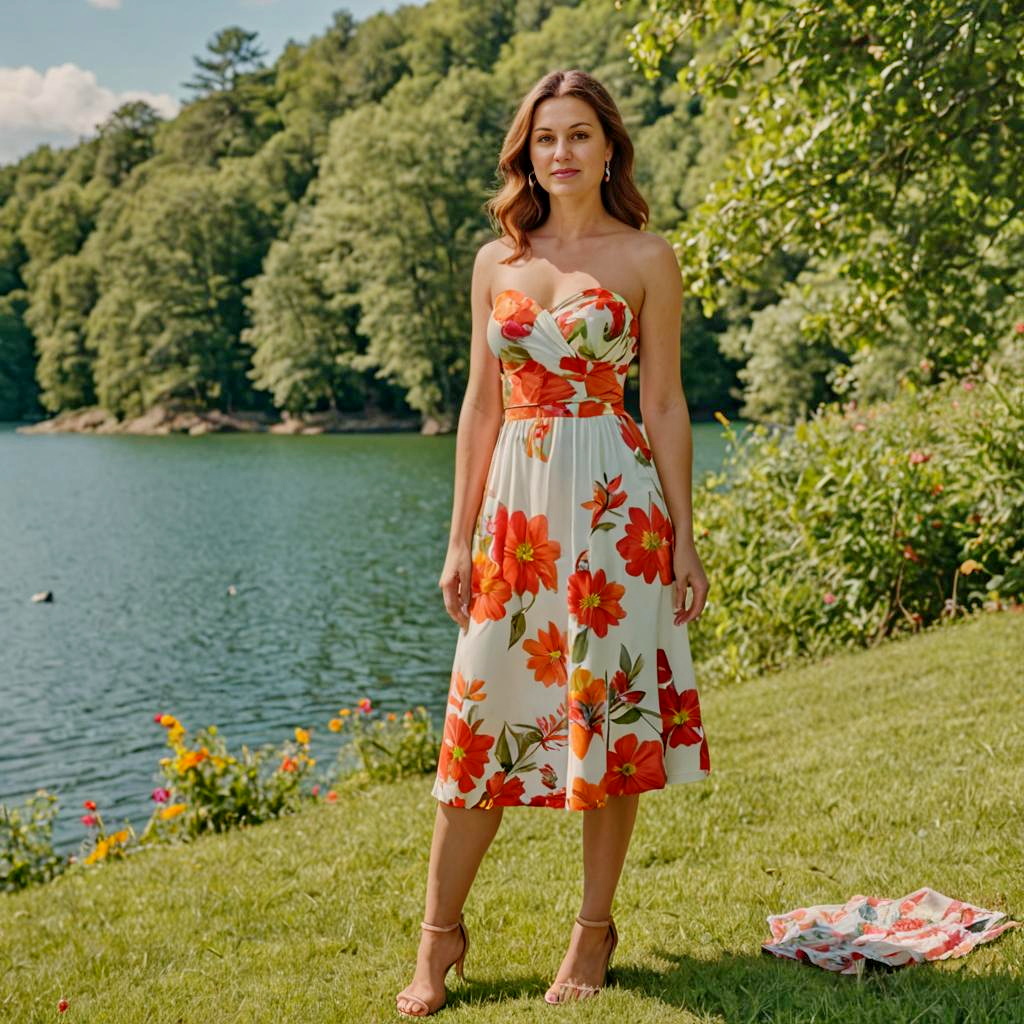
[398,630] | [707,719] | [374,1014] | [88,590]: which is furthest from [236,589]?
[374,1014]

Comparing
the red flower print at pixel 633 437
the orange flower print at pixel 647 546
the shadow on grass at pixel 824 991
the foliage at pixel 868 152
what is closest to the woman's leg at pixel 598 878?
the shadow on grass at pixel 824 991

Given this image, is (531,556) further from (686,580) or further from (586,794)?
(586,794)

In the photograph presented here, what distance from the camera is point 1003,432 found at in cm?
834

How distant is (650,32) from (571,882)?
15.5 ft

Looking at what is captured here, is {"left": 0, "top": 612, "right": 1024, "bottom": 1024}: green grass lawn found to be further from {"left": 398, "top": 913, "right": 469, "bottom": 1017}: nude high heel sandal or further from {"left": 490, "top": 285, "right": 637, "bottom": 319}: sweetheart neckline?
{"left": 490, "top": 285, "right": 637, "bottom": 319}: sweetheart neckline

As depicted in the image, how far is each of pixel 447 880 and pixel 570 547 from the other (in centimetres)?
86

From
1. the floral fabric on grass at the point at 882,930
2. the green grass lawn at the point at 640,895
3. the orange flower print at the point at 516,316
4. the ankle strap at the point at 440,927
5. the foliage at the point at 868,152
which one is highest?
the foliage at the point at 868,152

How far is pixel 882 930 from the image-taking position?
329cm

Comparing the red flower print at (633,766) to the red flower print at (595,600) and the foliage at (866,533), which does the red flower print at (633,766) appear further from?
the foliage at (866,533)

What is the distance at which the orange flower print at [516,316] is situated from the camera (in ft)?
9.86

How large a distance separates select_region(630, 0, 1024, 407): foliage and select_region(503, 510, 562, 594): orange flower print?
2.83 meters

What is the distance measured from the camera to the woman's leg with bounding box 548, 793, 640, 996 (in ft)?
9.98

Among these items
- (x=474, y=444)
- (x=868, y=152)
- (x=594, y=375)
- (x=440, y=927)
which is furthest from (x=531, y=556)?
(x=868, y=152)

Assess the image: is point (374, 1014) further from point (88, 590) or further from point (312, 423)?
point (312, 423)
